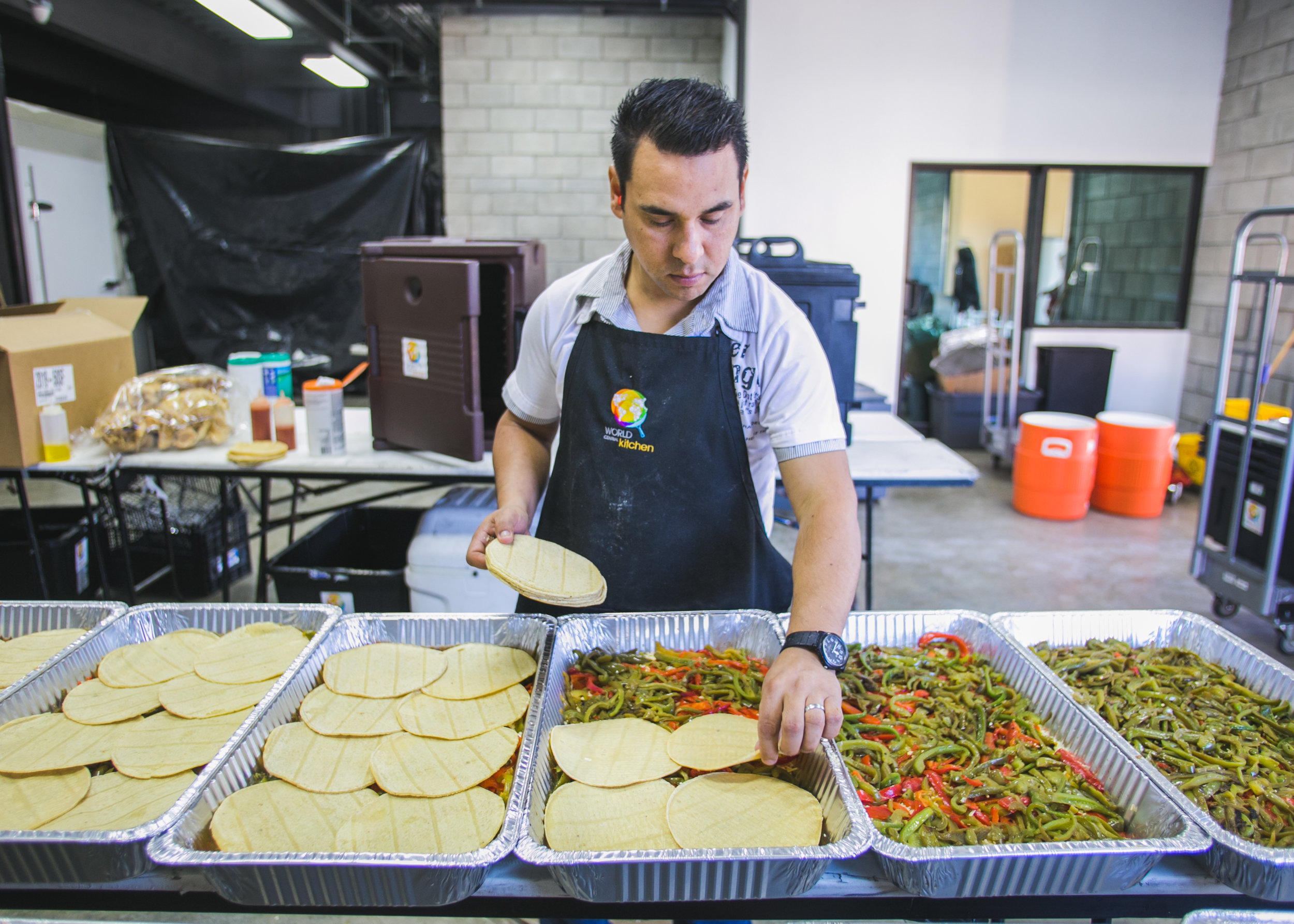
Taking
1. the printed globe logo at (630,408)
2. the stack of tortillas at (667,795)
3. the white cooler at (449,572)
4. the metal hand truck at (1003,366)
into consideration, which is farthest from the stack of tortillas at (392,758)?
the metal hand truck at (1003,366)

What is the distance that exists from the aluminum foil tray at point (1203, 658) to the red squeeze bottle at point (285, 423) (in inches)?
102

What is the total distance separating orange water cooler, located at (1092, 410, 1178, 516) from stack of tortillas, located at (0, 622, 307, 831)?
5.49m

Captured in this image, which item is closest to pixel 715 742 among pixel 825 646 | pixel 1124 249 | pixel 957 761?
pixel 825 646

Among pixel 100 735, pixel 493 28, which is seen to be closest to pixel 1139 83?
pixel 493 28

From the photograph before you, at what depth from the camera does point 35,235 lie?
6.71 meters

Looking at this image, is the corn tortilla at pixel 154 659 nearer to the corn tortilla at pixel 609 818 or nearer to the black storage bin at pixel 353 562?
the corn tortilla at pixel 609 818

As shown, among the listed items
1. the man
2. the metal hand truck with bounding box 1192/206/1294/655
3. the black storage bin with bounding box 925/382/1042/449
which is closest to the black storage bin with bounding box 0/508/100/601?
the man

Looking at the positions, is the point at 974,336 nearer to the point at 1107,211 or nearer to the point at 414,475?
the point at 1107,211

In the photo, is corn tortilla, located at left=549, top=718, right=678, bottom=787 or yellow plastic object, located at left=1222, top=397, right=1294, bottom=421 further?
yellow plastic object, located at left=1222, top=397, right=1294, bottom=421

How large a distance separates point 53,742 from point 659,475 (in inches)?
43.7

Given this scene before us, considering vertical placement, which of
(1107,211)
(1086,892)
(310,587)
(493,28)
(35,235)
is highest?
(493,28)

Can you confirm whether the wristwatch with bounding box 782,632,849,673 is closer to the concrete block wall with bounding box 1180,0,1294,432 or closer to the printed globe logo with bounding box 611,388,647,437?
the printed globe logo with bounding box 611,388,647,437

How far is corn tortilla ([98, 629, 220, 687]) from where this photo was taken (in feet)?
4.75

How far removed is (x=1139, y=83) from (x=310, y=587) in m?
6.97
